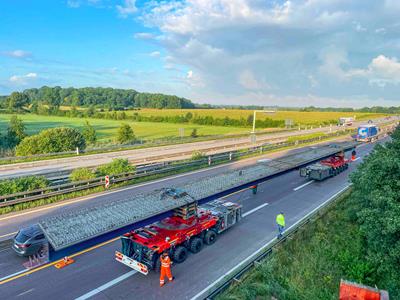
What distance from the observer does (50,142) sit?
3825cm

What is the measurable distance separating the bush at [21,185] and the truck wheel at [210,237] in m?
13.4

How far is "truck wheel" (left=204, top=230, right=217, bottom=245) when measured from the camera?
13.5 metres

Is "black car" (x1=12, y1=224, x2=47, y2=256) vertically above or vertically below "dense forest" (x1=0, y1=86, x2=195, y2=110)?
below

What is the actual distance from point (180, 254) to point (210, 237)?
A: 86.7 inches

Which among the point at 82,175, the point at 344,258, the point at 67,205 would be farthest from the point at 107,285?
the point at 82,175

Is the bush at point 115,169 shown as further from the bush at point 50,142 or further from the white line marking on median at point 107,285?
the bush at point 50,142

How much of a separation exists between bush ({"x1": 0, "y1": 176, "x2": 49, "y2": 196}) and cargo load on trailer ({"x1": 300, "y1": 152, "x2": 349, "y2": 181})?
22.3 metres

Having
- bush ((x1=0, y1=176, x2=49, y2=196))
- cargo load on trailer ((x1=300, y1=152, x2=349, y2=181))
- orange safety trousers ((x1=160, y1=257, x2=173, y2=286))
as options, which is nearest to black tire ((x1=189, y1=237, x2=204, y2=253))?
orange safety trousers ((x1=160, y1=257, x2=173, y2=286))

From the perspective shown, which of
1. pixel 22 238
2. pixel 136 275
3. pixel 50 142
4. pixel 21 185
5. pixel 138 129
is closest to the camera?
pixel 136 275

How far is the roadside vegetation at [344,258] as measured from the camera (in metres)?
10.4

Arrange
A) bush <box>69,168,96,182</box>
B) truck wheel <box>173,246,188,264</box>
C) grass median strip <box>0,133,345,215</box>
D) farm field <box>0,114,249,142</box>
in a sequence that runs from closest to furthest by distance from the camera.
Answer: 1. truck wheel <box>173,246,188,264</box>
2. grass median strip <box>0,133,345,215</box>
3. bush <box>69,168,96,182</box>
4. farm field <box>0,114,249,142</box>

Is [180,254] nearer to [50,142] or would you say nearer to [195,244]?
[195,244]

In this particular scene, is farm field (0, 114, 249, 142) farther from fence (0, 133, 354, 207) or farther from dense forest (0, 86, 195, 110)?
dense forest (0, 86, 195, 110)

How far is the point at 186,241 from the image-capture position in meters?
12.5
